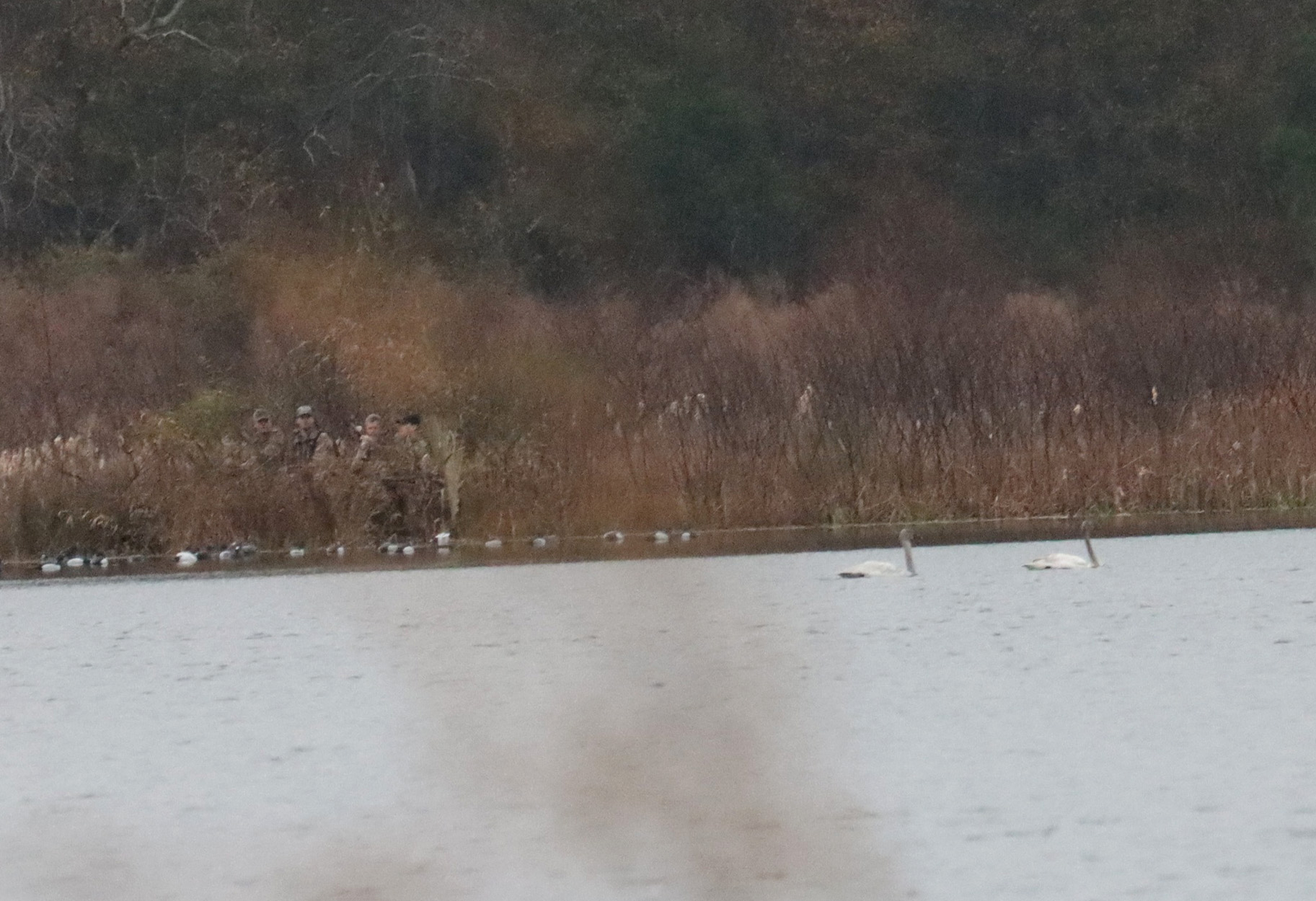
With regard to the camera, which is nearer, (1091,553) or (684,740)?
(684,740)

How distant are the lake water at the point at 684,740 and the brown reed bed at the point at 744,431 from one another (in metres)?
3.81

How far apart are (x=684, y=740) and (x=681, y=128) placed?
27.5m

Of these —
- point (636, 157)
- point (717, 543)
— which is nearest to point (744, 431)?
point (717, 543)

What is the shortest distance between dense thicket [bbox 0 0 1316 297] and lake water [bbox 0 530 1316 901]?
2170cm

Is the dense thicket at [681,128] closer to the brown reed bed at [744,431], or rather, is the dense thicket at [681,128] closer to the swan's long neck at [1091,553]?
the brown reed bed at [744,431]

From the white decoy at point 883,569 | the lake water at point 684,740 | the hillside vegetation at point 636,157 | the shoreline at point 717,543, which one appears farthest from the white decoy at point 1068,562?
the hillside vegetation at point 636,157

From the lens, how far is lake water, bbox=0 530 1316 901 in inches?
313

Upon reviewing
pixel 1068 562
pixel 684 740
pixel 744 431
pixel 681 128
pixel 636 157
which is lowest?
pixel 684 740

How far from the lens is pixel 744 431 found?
21062 millimetres

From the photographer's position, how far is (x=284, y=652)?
13.9 m

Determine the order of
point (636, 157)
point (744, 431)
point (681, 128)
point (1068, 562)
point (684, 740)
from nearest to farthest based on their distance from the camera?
point (684, 740) → point (1068, 562) → point (744, 431) → point (681, 128) → point (636, 157)

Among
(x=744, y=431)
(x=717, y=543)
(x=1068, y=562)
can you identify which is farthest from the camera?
(x=744, y=431)

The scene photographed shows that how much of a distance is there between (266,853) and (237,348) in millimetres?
24528

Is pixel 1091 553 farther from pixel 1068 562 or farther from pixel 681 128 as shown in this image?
pixel 681 128
